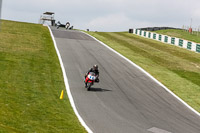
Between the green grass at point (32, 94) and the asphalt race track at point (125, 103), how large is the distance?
3.22ft

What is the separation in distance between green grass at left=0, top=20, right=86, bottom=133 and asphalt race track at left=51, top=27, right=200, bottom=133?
98cm


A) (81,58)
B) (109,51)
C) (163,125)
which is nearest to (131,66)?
(81,58)

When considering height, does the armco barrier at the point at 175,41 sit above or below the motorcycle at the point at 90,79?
above

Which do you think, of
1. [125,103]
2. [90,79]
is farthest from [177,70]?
[125,103]

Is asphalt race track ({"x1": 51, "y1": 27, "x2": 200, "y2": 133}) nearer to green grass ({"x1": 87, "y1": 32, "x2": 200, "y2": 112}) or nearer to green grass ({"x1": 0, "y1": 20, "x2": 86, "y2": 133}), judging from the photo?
green grass ({"x1": 0, "y1": 20, "x2": 86, "y2": 133})

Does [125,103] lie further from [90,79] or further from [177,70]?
[177,70]

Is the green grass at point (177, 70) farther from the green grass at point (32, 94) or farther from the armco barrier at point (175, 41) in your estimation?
the green grass at point (32, 94)

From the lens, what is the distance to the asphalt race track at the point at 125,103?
1382 cm

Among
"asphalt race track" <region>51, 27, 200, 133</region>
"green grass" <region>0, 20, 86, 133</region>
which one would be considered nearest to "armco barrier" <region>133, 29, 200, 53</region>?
"asphalt race track" <region>51, 27, 200, 133</region>

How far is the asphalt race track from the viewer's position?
1382cm

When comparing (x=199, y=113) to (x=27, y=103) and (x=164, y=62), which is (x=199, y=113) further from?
(x=164, y=62)

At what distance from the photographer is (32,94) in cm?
1606

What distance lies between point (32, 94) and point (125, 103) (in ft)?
17.0

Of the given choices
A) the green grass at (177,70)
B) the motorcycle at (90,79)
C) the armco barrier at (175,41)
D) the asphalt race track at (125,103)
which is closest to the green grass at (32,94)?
the asphalt race track at (125,103)
